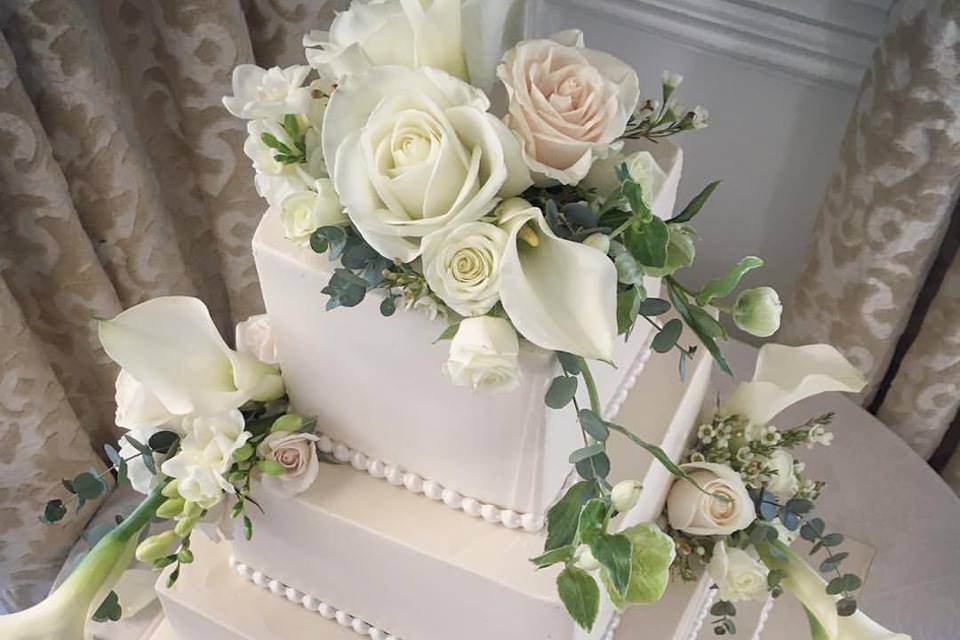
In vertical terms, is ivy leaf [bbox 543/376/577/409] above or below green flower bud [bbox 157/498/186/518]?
above

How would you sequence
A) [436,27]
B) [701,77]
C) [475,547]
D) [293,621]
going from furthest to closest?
[701,77], [293,621], [475,547], [436,27]

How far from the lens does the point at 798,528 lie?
1.02 meters

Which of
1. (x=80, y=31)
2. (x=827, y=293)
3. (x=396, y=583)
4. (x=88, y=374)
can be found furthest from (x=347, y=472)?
(x=827, y=293)

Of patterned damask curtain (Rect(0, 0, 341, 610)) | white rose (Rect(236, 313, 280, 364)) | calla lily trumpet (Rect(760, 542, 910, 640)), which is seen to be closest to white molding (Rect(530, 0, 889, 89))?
patterned damask curtain (Rect(0, 0, 341, 610))

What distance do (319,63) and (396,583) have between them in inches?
18.1

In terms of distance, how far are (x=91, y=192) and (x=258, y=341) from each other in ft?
1.54

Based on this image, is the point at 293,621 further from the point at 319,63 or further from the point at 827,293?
the point at 827,293

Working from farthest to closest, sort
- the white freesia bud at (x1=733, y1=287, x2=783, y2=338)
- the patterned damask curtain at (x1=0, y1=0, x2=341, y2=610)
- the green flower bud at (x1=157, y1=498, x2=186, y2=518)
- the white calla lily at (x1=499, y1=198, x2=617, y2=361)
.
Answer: the patterned damask curtain at (x1=0, y1=0, x2=341, y2=610) < the green flower bud at (x1=157, y1=498, x2=186, y2=518) < the white freesia bud at (x1=733, y1=287, x2=783, y2=338) < the white calla lily at (x1=499, y1=198, x2=617, y2=361)

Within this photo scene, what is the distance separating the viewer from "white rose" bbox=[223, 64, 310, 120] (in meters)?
0.67

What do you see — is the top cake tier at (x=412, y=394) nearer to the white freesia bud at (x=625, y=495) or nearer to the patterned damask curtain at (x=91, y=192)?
the white freesia bud at (x=625, y=495)

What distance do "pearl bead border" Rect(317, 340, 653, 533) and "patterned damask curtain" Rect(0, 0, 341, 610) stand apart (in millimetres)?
520

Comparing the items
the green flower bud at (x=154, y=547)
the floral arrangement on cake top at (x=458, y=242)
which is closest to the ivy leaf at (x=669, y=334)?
the floral arrangement on cake top at (x=458, y=242)

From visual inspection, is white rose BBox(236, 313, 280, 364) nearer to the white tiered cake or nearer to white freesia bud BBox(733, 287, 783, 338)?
the white tiered cake

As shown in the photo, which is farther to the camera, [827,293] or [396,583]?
[827,293]
